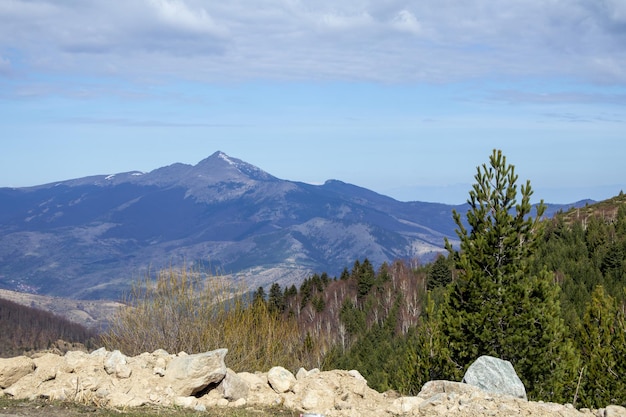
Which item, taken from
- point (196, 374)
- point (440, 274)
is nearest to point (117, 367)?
point (196, 374)

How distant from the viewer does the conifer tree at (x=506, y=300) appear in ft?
79.7

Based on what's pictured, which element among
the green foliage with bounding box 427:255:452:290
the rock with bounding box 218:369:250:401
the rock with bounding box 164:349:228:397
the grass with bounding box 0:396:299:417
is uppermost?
the rock with bounding box 164:349:228:397

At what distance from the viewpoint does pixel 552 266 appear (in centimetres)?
9806

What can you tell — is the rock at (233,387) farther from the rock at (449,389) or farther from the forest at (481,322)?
the forest at (481,322)

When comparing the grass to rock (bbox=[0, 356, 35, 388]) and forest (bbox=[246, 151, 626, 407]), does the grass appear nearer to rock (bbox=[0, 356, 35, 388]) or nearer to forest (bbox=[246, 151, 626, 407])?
rock (bbox=[0, 356, 35, 388])

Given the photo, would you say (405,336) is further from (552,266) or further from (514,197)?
(514,197)

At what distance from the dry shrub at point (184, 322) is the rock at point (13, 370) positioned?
11012mm

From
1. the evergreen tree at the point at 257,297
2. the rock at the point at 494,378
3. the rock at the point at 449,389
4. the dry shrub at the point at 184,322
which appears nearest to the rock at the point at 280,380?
the rock at the point at 449,389

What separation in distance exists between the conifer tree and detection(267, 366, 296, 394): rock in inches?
373

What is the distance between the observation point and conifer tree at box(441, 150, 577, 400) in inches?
957

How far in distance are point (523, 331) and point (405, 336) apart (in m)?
74.6

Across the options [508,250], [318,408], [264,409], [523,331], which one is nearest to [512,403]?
[318,408]

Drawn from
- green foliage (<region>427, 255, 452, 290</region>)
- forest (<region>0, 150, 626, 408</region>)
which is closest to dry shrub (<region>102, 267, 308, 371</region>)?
forest (<region>0, 150, 626, 408</region>)

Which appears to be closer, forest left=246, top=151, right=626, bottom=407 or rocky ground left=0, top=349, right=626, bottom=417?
rocky ground left=0, top=349, right=626, bottom=417
